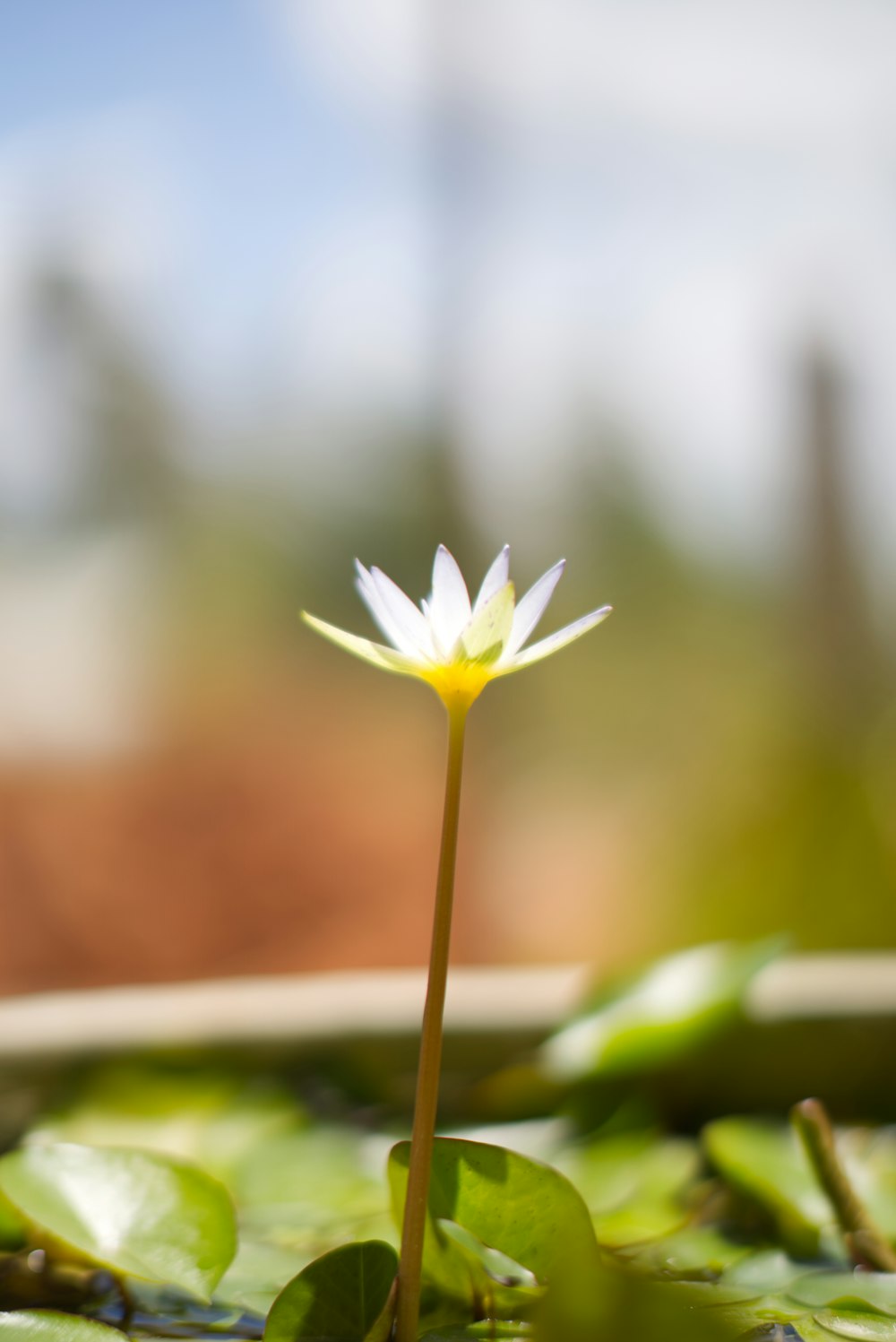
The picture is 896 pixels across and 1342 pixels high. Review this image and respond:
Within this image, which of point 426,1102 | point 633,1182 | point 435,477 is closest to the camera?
point 426,1102

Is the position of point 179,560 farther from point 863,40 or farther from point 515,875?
point 863,40

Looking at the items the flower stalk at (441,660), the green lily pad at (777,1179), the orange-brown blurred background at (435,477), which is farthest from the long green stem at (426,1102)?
the orange-brown blurred background at (435,477)

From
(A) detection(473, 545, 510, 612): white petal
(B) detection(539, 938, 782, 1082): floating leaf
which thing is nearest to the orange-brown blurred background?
(B) detection(539, 938, 782, 1082): floating leaf

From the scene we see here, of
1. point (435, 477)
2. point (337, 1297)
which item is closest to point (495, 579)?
point (337, 1297)

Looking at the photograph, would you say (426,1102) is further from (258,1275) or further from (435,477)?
(435,477)

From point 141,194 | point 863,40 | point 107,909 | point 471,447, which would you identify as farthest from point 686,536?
point 141,194
